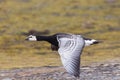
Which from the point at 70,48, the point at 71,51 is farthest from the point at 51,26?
the point at 71,51

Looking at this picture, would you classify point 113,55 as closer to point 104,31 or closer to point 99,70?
point 99,70

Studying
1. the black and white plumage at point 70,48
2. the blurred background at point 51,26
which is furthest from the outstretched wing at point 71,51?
the blurred background at point 51,26

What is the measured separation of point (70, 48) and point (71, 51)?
41 centimetres

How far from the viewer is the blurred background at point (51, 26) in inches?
1372

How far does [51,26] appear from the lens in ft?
157

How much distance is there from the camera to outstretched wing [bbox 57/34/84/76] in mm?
19964

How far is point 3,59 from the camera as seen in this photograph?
34.3 metres

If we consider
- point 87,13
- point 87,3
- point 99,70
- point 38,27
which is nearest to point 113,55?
point 99,70

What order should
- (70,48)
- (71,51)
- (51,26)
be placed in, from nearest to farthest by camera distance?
(71,51), (70,48), (51,26)

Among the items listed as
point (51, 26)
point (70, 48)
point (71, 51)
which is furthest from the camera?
point (51, 26)

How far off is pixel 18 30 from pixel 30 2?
38.8 ft

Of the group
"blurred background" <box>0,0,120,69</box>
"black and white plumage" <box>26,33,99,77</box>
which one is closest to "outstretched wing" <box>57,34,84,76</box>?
"black and white plumage" <box>26,33,99,77</box>

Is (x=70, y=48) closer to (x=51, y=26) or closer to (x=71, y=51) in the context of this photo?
(x=71, y=51)

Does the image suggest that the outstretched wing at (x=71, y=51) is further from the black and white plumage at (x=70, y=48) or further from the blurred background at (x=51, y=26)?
the blurred background at (x=51, y=26)
